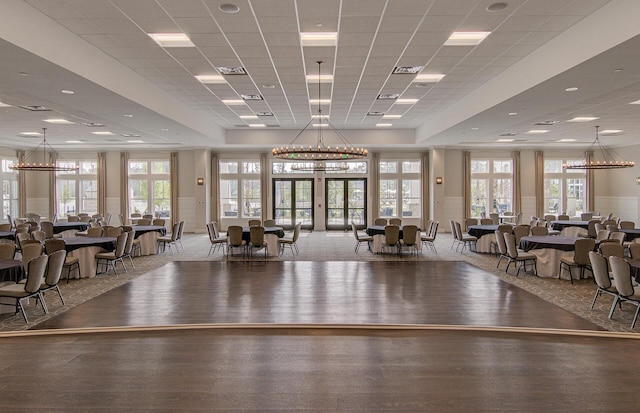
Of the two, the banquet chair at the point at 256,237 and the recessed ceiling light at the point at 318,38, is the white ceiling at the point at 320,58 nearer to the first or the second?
the recessed ceiling light at the point at 318,38

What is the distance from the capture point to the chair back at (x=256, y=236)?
11.3 meters

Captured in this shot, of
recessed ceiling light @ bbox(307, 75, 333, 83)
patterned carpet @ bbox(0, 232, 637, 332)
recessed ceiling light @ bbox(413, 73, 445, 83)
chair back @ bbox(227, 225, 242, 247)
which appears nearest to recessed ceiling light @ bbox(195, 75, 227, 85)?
recessed ceiling light @ bbox(307, 75, 333, 83)

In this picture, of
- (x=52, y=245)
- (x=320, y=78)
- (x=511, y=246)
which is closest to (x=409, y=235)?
(x=511, y=246)

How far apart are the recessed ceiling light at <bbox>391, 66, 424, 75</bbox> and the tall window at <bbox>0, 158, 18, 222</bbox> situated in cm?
1748

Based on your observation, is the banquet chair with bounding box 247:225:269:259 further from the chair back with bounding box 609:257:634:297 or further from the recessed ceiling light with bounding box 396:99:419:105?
the chair back with bounding box 609:257:634:297

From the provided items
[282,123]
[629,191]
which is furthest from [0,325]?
[629,191]

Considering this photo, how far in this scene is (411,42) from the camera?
730cm

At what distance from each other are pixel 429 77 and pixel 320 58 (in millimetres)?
2820

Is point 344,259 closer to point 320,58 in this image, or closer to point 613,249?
point 320,58

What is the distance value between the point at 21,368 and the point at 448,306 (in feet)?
18.1

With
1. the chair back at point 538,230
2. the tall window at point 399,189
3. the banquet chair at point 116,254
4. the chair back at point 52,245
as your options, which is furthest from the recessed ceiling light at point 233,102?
the tall window at point 399,189

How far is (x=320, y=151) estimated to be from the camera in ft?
32.1

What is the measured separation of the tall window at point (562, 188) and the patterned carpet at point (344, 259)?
291 inches

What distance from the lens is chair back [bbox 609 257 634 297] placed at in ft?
18.7
